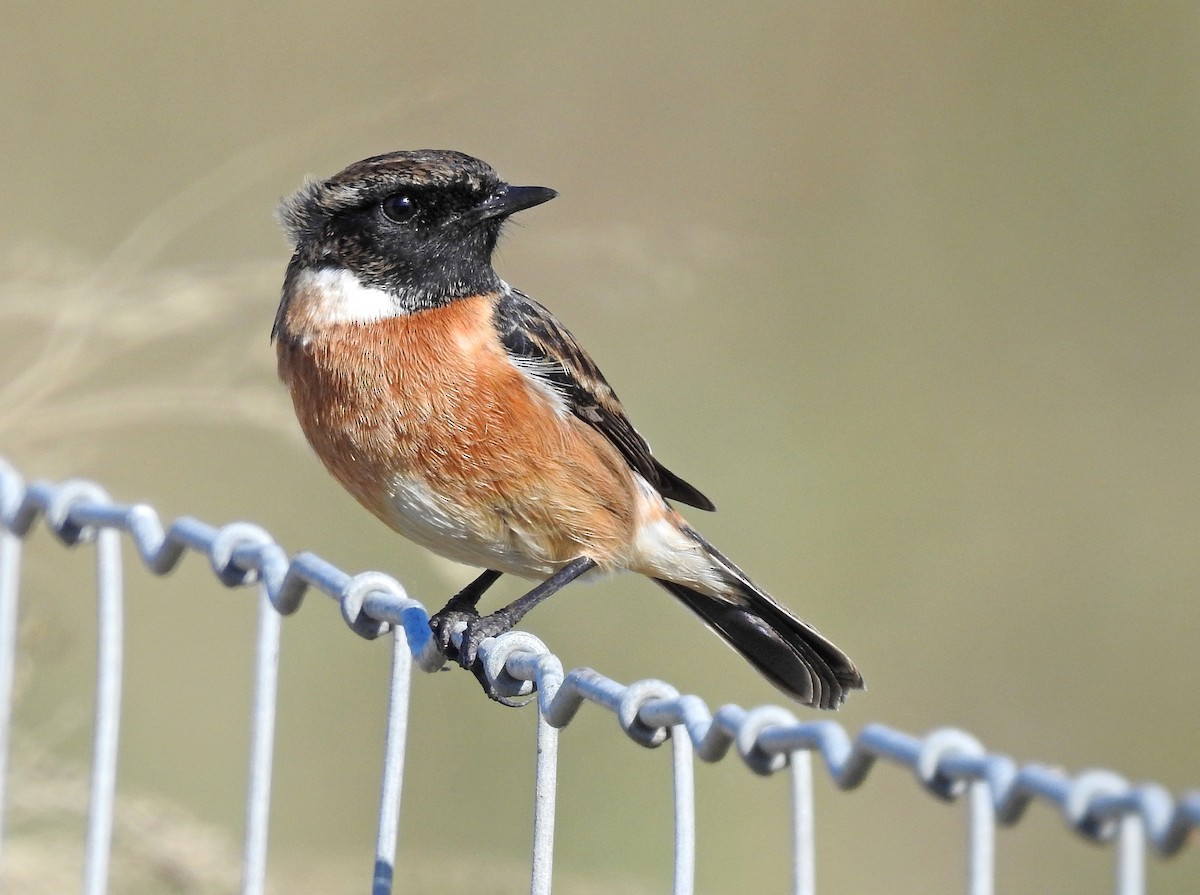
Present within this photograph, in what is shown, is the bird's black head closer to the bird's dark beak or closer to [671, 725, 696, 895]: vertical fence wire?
the bird's dark beak

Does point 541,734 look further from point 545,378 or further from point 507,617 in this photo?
point 545,378

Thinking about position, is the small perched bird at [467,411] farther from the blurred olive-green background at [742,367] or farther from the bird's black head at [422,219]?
the blurred olive-green background at [742,367]

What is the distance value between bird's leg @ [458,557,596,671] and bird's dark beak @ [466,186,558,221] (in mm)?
780

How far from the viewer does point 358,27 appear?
239 inches

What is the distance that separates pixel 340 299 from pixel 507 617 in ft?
2.63

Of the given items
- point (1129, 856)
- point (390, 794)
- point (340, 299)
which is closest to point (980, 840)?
point (1129, 856)

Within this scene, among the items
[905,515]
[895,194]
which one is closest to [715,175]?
[895,194]

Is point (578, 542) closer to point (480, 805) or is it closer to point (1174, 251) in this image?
point (480, 805)

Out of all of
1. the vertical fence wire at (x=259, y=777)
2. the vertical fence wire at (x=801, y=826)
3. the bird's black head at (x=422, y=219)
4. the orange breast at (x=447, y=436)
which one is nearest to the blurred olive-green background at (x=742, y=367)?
the bird's black head at (x=422, y=219)

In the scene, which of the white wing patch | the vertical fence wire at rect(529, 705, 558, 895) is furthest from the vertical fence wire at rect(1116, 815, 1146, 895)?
the white wing patch

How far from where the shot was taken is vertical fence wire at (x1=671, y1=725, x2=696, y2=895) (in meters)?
1.55

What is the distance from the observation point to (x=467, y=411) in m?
3.13

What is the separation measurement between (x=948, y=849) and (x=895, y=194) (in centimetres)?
262

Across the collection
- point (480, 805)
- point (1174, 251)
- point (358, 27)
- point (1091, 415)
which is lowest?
point (480, 805)
